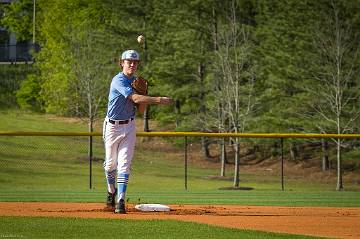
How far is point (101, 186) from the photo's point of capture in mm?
29562

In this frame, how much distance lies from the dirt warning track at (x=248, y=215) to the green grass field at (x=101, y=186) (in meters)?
0.86

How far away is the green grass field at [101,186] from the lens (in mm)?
10719

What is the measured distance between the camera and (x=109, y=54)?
42781 mm

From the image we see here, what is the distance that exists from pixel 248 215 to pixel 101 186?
16.5 meters

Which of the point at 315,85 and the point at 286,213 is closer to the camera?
Result: the point at 286,213

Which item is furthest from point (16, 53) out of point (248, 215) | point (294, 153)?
point (248, 215)

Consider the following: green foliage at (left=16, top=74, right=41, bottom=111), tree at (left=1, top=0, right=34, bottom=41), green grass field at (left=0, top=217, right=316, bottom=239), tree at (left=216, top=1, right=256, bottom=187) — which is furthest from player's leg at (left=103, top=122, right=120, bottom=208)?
tree at (left=1, top=0, right=34, bottom=41)

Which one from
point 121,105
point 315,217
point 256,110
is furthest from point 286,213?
point 256,110

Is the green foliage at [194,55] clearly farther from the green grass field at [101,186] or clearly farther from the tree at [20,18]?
the tree at [20,18]

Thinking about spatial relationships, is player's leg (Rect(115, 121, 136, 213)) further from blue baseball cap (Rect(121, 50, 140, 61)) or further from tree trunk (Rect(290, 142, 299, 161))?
tree trunk (Rect(290, 142, 299, 161))

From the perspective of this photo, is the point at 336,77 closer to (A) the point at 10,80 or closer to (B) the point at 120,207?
(B) the point at 120,207

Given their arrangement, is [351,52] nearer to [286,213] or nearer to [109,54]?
[109,54]

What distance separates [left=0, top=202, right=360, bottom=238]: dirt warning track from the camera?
460 inches

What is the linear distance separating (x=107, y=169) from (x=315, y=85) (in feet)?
71.6
